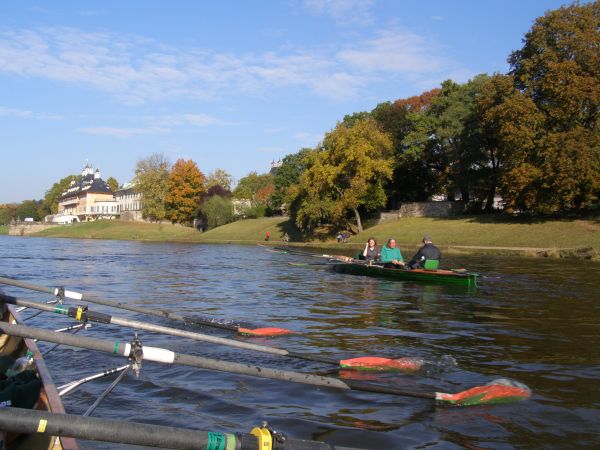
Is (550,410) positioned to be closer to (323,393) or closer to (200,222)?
(323,393)

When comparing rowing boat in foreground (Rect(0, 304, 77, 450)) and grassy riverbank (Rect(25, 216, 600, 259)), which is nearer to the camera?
rowing boat in foreground (Rect(0, 304, 77, 450))

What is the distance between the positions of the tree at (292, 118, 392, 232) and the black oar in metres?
51.8

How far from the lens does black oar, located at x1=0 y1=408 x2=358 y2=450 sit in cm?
274

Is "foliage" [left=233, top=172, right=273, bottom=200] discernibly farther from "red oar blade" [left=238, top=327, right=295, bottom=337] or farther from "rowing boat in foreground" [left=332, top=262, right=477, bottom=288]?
"red oar blade" [left=238, top=327, right=295, bottom=337]

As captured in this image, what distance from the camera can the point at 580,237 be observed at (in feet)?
127

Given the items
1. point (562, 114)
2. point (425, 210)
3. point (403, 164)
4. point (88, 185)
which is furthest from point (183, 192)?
point (88, 185)

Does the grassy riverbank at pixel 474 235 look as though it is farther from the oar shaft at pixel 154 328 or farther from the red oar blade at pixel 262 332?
the oar shaft at pixel 154 328

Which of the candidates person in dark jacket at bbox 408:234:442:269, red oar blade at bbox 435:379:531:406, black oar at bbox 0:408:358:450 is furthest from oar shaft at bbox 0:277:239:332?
person in dark jacket at bbox 408:234:442:269

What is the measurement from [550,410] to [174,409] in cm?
442

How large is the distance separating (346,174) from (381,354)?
47.8 m

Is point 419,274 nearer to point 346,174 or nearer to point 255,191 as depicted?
Answer: point 346,174

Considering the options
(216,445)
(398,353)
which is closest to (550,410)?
(398,353)

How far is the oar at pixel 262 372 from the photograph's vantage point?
429 centimetres

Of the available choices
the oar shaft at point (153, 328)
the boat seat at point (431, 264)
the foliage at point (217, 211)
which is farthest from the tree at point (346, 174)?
the oar shaft at point (153, 328)
